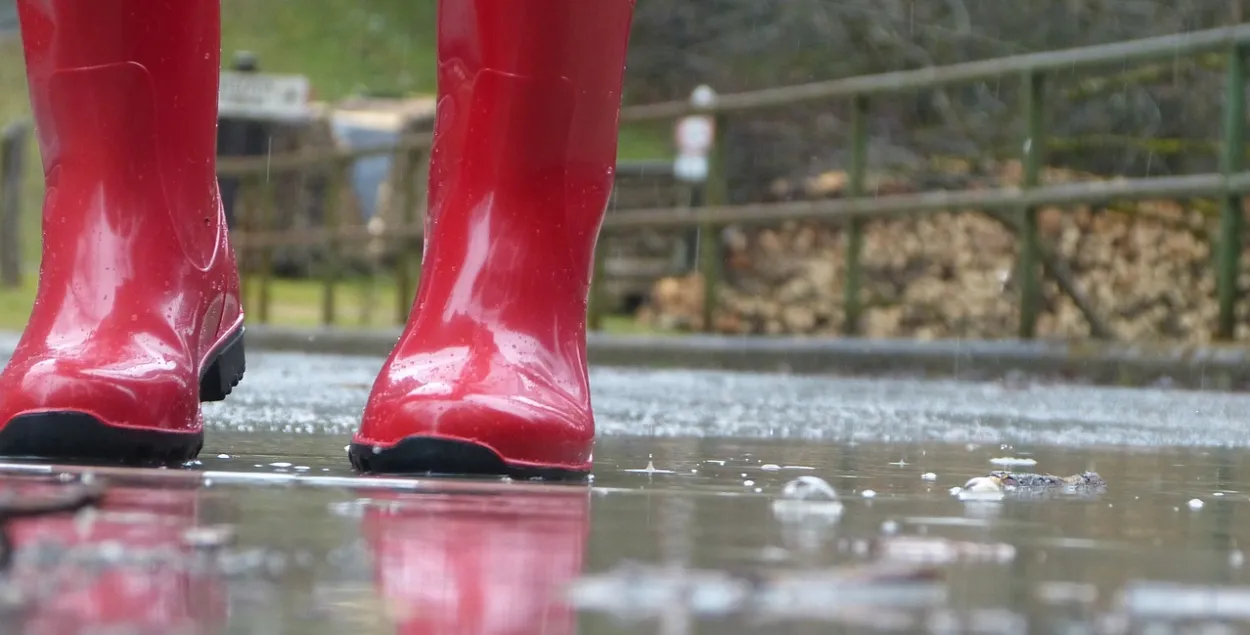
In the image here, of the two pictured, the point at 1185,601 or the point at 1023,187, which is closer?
the point at 1185,601

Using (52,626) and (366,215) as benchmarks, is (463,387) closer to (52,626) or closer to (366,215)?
(52,626)

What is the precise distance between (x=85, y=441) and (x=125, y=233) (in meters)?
0.24

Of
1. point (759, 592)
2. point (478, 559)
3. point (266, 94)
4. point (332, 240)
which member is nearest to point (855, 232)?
point (332, 240)

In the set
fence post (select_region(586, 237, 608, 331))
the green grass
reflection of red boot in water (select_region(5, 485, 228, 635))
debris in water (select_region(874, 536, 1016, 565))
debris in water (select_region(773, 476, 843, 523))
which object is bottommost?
reflection of red boot in water (select_region(5, 485, 228, 635))

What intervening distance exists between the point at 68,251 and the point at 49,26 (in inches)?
8.5

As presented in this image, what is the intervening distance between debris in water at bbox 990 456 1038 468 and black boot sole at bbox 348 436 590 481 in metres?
0.57

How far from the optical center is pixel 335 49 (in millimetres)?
25109

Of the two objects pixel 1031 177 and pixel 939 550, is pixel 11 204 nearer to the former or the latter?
pixel 1031 177

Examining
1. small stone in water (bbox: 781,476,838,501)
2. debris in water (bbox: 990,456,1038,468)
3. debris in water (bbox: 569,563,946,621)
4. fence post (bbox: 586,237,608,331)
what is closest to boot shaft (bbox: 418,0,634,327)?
small stone in water (bbox: 781,476,838,501)

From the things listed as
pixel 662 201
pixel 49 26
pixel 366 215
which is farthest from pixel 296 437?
pixel 366 215

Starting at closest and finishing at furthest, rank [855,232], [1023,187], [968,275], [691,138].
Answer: [1023,187] → [855,232] → [968,275] → [691,138]

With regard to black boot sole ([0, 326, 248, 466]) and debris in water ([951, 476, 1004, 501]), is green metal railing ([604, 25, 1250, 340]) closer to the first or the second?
debris in water ([951, 476, 1004, 501])

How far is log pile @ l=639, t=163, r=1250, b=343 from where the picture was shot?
7496 millimetres

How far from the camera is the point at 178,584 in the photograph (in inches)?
40.8
